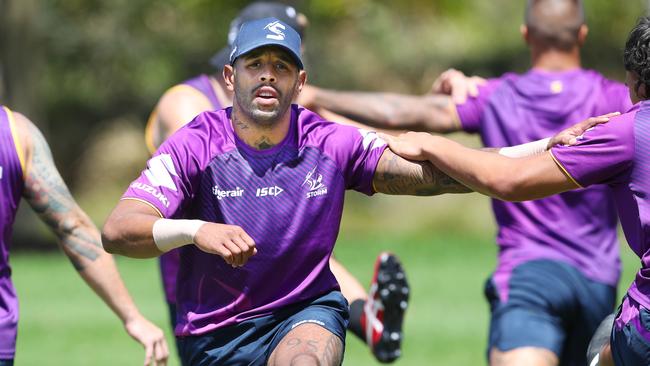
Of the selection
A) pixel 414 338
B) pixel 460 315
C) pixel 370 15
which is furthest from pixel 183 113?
pixel 370 15

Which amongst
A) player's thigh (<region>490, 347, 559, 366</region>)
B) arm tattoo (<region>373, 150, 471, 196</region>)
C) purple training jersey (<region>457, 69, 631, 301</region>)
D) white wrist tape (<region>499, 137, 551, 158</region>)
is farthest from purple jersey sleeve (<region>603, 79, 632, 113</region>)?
arm tattoo (<region>373, 150, 471, 196</region>)

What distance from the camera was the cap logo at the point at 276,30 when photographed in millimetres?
5293

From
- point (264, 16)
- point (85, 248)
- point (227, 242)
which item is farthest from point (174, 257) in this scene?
point (227, 242)

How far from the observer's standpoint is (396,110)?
24.3ft

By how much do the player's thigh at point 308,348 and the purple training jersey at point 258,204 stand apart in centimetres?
24

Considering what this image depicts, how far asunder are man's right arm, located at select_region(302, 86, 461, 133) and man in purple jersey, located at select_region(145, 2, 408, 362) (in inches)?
19.6

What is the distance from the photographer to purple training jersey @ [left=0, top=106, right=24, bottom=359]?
18.0 ft

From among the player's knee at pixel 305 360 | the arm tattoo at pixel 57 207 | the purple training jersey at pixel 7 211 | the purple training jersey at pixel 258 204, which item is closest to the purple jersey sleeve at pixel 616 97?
the purple training jersey at pixel 258 204

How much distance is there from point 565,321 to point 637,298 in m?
1.93

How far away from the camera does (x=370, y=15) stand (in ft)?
98.1

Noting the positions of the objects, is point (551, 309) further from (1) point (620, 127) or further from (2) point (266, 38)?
(2) point (266, 38)

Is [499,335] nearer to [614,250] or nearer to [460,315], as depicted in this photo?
[614,250]

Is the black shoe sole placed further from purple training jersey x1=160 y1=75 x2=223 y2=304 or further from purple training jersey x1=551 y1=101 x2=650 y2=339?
purple training jersey x1=551 y1=101 x2=650 y2=339

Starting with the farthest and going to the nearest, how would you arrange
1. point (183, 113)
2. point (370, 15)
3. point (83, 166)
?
point (83, 166)
point (370, 15)
point (183, 113)
